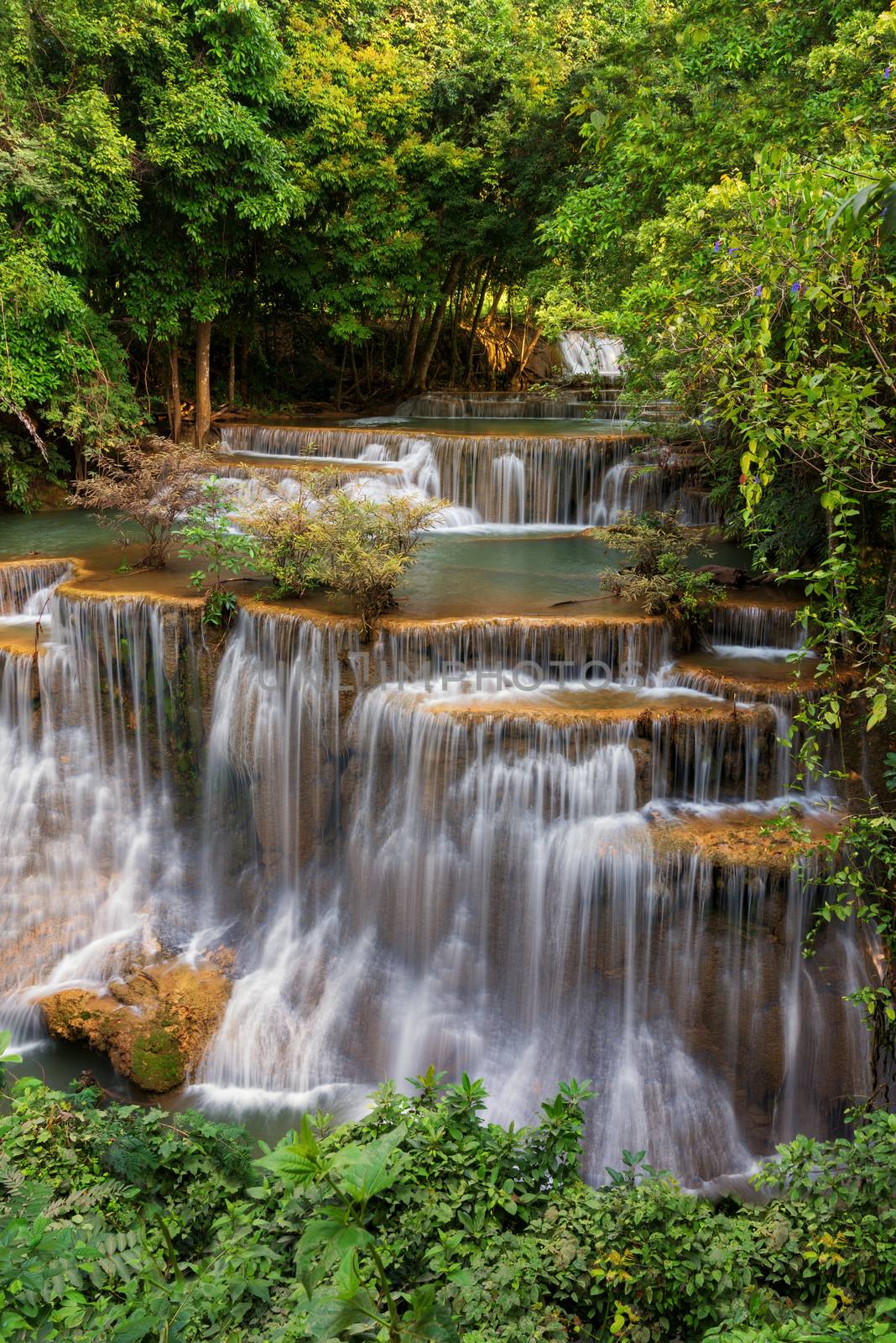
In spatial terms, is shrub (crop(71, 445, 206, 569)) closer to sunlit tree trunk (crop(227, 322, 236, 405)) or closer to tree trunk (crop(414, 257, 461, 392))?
sunlit tree trunk (crop(227, 322, 236, 405))

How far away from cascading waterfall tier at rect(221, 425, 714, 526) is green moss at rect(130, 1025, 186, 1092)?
7.72 metres

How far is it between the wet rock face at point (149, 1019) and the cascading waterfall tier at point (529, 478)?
23.5 ft

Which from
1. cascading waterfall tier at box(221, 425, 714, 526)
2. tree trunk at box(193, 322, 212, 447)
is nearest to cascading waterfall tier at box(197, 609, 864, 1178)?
cascading waterfall tier at box(221, 425, 714, 526)

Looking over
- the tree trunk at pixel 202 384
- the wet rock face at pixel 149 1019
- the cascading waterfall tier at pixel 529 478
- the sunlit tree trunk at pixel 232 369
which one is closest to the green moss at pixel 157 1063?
the wet rock face at pixel 149 1019

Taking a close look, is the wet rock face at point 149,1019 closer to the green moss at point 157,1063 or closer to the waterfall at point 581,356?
the green moss at point 157,1063

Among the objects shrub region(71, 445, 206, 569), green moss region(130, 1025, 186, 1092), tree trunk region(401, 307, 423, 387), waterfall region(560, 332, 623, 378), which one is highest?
waterfall region(560, 332, 623, 378)

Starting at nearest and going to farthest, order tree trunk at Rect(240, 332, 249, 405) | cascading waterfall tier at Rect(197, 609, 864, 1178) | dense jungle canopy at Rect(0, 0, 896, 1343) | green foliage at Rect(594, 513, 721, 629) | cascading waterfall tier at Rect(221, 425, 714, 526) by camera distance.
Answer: dense jungle canopy at Rect(0, 0, 896, 1343) → cascading waterfall tier at Rect(197, 609, 864, 1178) → green foliage at Rect(594, 513, 721, 629) → cascading waterfall tier at Rect(221, 425, 714, 526) → tree trunk at Rect(240, 332, 249, 405)

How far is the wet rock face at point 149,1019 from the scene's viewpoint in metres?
6.95

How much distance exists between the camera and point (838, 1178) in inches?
149

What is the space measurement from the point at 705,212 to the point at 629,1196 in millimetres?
6622

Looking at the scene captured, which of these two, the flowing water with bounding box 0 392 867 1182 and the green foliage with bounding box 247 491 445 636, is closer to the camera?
the flowing water with bounding box 0 392 867 1182

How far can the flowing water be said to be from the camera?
6.39m

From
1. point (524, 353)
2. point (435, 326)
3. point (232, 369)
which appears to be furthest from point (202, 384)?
point (524, 353)

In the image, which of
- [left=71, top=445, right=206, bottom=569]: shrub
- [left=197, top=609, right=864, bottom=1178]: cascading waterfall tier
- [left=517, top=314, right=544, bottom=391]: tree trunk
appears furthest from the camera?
[left=517, top=314, right=544, bottom=391]: tree trunk
